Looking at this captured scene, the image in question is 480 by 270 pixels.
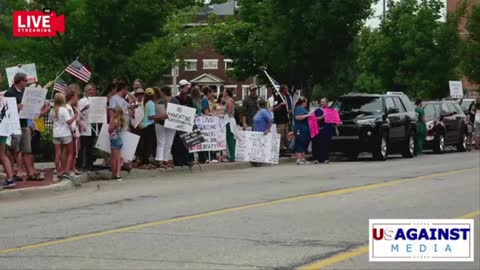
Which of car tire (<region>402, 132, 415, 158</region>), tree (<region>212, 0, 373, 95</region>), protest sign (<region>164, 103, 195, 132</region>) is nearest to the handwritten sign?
car tire (<region>402, 132, 415, 158</region>)

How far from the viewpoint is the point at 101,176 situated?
1875 centimetres

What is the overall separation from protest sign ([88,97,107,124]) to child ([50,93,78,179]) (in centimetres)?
116

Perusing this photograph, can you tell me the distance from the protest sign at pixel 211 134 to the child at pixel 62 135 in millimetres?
4713

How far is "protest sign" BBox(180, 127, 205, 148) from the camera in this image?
21.1 m

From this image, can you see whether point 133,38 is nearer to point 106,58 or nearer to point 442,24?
point 106,58

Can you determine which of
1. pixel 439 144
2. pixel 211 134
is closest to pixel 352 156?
pixel 211 134

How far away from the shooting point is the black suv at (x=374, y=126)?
1001 inches

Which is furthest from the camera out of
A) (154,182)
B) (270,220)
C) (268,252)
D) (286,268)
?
(154,182)

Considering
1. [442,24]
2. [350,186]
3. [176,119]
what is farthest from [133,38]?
[442,24]

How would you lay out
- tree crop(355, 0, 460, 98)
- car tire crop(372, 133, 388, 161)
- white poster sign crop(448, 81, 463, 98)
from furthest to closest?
tree crop(355, 0, 460, 98) < white poster sign crop(448, 81, 463, 98) < car tire crop(372, 133, 388, 161)

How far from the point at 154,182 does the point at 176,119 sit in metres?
2.54

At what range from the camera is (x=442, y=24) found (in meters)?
46.7

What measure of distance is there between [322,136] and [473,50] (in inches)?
924

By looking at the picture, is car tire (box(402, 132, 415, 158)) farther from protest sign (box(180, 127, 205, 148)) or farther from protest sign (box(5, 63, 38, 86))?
protest sign (box(5, 63, 38, 86))
